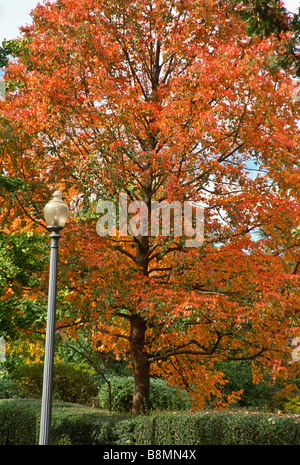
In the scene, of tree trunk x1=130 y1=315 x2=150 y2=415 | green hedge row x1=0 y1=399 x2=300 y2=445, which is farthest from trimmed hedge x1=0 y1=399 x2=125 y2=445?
tree trunk x1=130 y1=315 x2=150 y2=415

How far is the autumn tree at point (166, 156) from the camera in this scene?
8477 millimetres

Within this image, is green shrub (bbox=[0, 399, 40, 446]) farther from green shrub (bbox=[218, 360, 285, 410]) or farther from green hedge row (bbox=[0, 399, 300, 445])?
green shrub (bbox=[218, 360, 285, 410])

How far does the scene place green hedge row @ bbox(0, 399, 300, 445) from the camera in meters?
7.25

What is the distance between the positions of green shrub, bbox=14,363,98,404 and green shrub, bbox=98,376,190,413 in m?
0.70

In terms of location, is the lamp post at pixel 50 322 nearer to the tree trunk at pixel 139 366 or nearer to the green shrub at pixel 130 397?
the tree trunk at pixel 139 366

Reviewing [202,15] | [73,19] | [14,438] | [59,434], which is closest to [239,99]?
[202,15]

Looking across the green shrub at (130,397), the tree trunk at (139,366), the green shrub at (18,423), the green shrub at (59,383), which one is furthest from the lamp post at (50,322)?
the green shrub at (59,383)

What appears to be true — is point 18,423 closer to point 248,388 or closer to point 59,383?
point 59,383

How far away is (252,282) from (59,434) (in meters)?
4.72

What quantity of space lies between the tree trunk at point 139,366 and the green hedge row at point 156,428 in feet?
3.12

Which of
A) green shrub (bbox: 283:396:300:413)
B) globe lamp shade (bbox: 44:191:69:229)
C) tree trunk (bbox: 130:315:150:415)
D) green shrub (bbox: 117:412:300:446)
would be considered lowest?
green shrub (bbox: 283:396:300:413)

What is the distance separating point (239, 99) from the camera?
8.62 m

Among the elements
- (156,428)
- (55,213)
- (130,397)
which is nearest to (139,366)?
(156,428)
